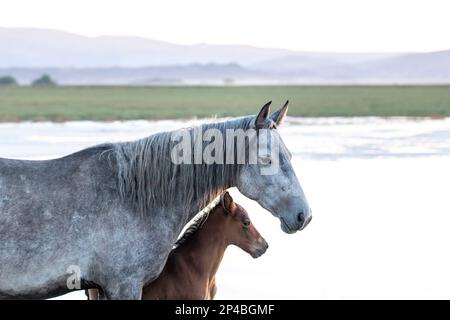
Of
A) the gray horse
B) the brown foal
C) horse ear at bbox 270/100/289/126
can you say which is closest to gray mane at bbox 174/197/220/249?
the brown foal

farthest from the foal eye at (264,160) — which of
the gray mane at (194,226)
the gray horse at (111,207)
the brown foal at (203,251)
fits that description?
the gray mane at (194,226)

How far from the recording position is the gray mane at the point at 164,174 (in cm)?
453

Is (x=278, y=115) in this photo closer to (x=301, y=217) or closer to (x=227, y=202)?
(x=301, y=217)

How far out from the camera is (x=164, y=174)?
4609 millimetres

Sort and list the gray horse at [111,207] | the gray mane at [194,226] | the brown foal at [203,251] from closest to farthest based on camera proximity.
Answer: the gray horse at [111,207] → the brown foal at [203,251] → the gray mane at [194,226]

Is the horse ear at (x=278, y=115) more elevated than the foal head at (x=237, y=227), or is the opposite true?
the horse ear at (x=278, y=115)

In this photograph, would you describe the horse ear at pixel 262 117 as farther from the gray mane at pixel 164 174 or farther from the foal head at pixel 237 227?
the foal head at pixel 237 227

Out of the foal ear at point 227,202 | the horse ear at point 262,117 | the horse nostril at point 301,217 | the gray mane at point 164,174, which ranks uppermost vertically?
the horse ear at point 262,117

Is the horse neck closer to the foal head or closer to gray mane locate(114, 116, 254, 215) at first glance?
the foal head

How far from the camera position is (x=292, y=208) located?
4.52m

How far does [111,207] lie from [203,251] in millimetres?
1390

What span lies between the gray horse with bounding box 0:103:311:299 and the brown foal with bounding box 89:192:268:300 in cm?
94
